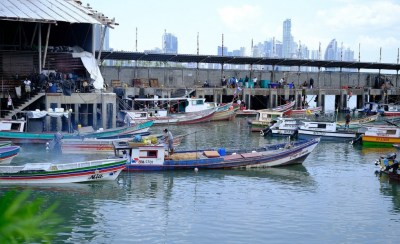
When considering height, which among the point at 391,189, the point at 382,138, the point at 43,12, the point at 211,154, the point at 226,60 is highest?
the point at 43,12

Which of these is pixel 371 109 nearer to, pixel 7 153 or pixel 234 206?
pixel 234 206

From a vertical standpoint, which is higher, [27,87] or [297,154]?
[27,87]

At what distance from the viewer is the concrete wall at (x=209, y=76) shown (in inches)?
2409

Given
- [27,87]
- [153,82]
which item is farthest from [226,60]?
[27,87]

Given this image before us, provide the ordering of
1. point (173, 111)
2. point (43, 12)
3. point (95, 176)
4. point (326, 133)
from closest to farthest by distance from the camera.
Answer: point (95, 176), point (43, 12), point (326, 133), point (173, 111)

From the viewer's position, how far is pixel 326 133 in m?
40.8

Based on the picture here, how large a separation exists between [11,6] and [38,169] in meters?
18.6

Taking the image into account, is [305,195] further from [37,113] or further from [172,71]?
[172,71]

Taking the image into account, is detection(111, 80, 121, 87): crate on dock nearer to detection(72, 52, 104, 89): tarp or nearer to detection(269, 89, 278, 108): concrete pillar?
detection(72, 52, 104, 89): tarp

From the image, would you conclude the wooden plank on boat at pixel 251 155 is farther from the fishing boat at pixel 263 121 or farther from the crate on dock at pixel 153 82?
the crate on dock at pixel 153 82

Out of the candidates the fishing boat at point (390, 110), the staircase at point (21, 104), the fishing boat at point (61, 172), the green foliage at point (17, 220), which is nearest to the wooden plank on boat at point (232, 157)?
the fishing boat at point (61, 172)

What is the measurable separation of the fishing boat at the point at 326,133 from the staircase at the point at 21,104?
19021mm

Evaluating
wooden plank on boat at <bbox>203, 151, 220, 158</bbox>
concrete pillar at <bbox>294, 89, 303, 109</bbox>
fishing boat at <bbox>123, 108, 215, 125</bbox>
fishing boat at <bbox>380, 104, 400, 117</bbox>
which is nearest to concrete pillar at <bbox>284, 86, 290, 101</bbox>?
concrete pillar at <bbox>294, 89, 303, 109</bbox>

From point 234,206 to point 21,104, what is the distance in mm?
21500
